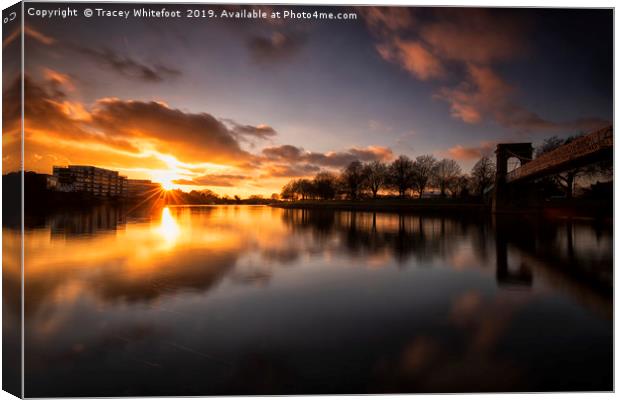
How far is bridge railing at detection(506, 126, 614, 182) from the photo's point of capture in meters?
7.30

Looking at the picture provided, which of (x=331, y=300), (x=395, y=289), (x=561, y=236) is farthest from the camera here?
(x=561, y=236)

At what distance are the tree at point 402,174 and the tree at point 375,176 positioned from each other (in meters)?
1.59

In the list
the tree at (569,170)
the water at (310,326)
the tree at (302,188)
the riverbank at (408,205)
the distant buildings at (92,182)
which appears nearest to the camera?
the water at (310,326)

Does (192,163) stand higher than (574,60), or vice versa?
(574,60)

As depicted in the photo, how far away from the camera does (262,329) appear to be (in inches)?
186

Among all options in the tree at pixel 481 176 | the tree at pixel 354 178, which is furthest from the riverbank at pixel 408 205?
the tree at pixel 354 178

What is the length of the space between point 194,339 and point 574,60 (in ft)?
23.1

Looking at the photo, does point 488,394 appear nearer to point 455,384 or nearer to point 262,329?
point 455,384

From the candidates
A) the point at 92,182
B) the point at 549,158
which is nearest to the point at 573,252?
the point at 549,158

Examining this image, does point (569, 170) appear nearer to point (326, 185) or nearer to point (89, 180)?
point (89, 180)

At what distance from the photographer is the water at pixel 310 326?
12.6ft

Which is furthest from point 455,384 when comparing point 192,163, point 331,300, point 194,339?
point 192,163

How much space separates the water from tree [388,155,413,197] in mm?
22252

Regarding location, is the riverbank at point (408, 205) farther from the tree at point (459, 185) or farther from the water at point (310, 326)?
the water at point (310, 326)
